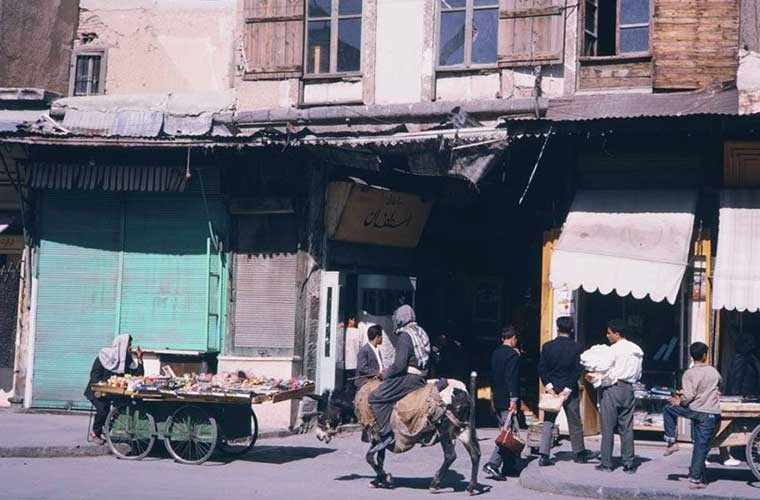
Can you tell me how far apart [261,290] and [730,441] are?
877 centimetres

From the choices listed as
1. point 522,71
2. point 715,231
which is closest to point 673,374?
point 715,231

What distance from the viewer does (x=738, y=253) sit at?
15.9 meters

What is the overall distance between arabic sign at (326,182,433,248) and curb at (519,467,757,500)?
21.4 feet

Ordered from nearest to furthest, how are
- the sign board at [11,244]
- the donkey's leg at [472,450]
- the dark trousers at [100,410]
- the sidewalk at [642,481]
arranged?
the sidewalk at [642,481] < the donkey's leg at [472,450] < the dark trousers at [100,410] < the sign board at [11,244]

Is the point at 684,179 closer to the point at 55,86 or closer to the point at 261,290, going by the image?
the point at 261,290

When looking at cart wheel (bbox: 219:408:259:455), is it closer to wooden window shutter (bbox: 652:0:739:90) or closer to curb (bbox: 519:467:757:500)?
curb (bbox: 519:467:757:500)

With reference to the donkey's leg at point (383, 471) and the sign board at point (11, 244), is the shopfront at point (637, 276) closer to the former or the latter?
the donkey's leg at point (383, 471)

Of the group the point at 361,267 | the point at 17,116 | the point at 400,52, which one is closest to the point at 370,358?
the point at 361,267

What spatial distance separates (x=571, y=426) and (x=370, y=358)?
9.01 feet

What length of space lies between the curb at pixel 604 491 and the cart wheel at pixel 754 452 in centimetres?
62

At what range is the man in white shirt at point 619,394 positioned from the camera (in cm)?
1366

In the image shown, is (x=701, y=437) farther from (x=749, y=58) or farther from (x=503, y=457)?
(x=749, y=58)

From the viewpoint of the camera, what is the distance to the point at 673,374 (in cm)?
1692

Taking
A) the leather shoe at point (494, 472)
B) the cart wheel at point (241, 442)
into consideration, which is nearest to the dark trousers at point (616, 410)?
the leather shoe at point (494, 472)
